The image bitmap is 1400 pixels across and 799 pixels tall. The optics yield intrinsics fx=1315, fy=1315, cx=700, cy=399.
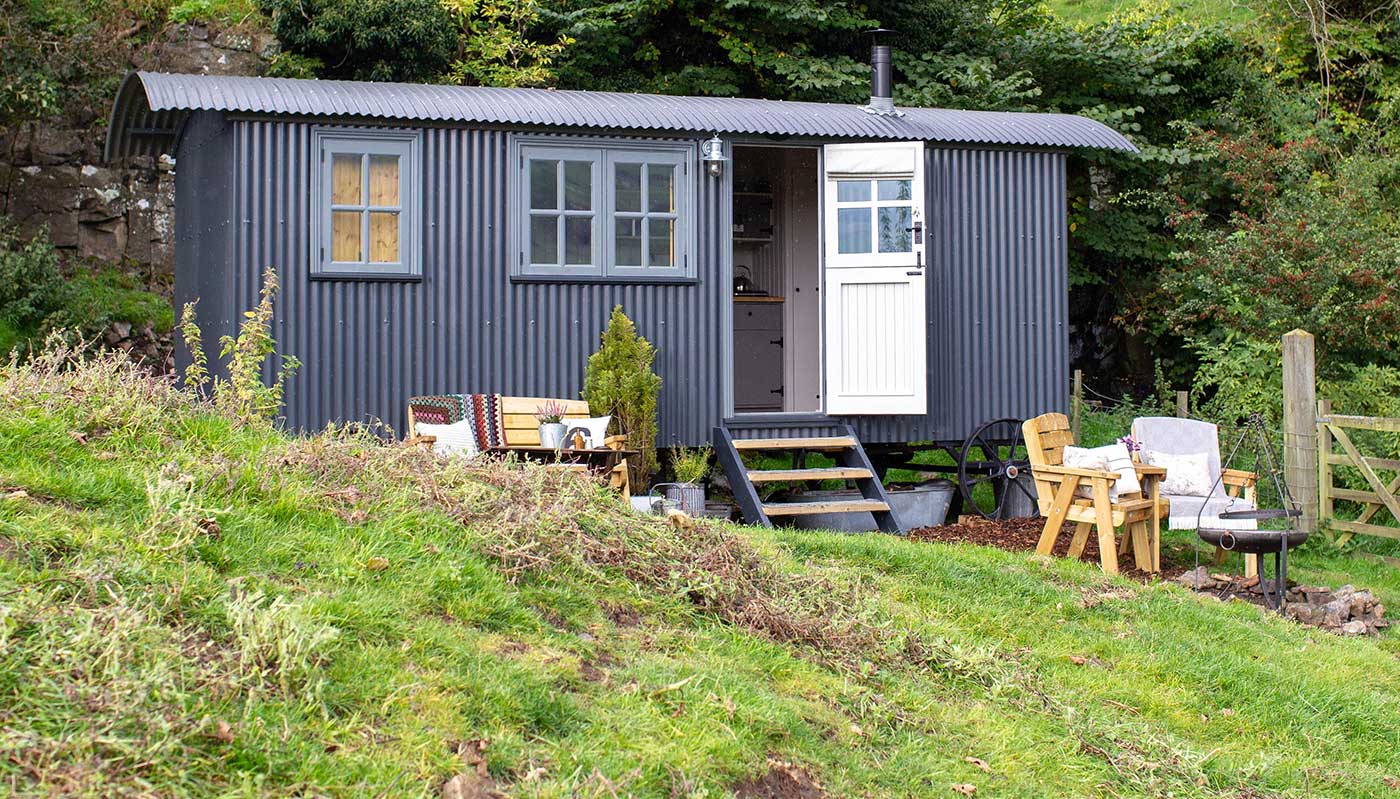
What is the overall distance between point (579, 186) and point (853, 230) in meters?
2.04

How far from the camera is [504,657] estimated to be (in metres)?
3.89

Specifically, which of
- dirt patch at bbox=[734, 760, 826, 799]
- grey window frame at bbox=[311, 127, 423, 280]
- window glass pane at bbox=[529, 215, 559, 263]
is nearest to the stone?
Answer: window glass pane at bbox=[529, 215, 559, 263]

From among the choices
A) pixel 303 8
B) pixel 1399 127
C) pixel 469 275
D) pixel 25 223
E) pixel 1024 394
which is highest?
pixel 303 8

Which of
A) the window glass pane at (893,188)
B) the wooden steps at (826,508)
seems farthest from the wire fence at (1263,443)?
the window glass pane at (893,188)

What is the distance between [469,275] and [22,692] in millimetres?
6171

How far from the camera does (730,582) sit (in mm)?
4902

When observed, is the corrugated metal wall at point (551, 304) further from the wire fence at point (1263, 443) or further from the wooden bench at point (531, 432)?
the wire fence at point (1263, 443)

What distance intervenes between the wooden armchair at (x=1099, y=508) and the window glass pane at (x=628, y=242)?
9.75ft

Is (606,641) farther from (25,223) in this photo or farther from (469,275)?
(25,223)

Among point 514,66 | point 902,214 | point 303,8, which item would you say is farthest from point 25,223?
point 902,214

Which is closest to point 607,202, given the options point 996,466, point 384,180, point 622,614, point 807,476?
point 384,180

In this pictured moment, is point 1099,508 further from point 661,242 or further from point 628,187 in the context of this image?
point 628,187

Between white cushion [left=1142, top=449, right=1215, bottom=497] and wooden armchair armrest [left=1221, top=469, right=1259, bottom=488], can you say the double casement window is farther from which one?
wooden armchair armrest [left=1221, top=469, right=1259, bottom=488]

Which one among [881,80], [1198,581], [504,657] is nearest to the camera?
[504,657]
